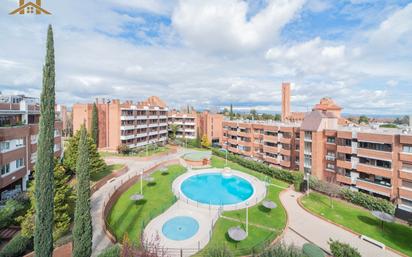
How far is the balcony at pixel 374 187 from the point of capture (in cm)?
3017

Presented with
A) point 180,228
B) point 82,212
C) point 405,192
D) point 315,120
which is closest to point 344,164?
point 405,192

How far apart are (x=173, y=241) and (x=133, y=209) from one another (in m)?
8.66

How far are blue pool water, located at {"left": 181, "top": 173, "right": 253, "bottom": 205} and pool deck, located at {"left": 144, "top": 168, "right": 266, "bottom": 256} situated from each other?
137 centimetres

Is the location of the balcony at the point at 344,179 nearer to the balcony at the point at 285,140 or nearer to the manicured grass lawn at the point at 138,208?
the balcony at the point at 285,140

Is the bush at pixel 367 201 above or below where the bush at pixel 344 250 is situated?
below

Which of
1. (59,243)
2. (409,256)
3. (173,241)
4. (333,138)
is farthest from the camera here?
(333,138)

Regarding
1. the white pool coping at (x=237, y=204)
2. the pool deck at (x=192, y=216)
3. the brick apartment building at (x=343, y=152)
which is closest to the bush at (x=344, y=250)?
the white pool coping at (x=237, y=204)

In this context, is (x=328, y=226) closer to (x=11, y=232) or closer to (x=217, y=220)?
(x=217, y=220)

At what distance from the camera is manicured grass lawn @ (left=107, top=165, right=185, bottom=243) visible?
76.0ft

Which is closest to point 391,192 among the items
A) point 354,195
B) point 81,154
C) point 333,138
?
point 354,195

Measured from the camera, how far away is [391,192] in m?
29.8

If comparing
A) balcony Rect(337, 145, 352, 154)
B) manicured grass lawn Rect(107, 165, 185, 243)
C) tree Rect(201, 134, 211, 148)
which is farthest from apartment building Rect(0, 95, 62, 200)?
→ tree Rect(201, 134, 211, 148)

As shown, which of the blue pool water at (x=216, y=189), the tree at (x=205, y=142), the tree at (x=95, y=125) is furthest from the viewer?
the tree at (x=205, y=142)

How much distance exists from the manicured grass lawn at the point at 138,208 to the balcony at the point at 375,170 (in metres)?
28.5
